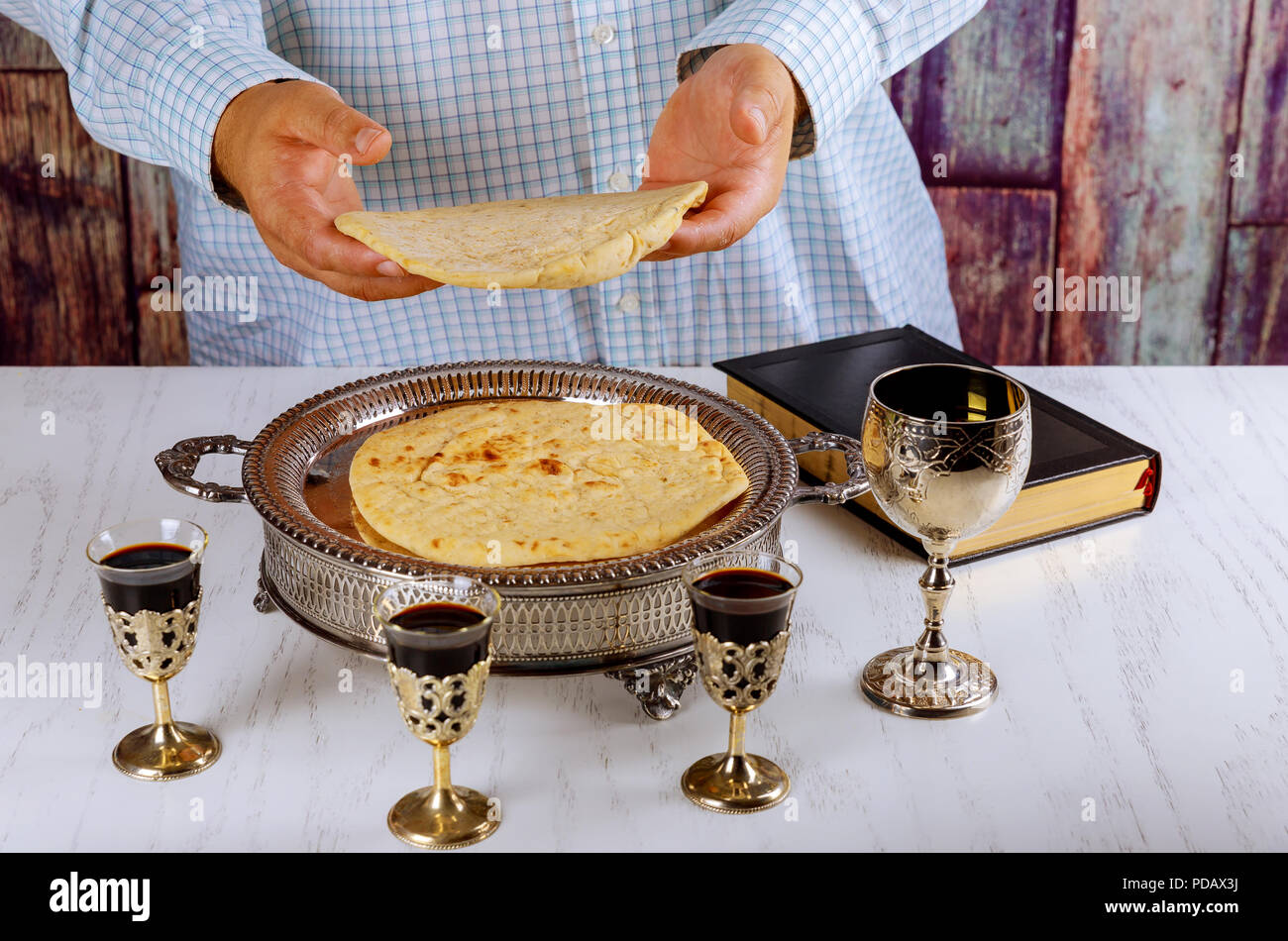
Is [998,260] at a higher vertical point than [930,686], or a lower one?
higher

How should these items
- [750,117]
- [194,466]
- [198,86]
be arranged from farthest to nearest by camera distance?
[198,86], [750,117], [194,466]

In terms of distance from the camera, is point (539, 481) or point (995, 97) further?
point (995, 97)

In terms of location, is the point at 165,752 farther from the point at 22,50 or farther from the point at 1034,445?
the point at 22,50

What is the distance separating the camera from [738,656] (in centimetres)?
100

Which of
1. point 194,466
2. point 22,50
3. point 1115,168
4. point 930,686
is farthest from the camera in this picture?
point 1115,168

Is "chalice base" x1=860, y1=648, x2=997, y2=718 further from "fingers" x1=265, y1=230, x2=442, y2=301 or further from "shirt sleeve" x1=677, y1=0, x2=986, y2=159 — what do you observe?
"shirt sleeve" x1=677, y1=0, x2=986, y2=159

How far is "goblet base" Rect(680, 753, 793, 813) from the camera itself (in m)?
1.02

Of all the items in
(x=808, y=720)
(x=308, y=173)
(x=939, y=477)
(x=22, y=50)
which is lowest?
(x=808, y=720)

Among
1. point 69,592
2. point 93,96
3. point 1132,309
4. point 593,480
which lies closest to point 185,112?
point 93,96

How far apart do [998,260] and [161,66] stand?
6.96ft

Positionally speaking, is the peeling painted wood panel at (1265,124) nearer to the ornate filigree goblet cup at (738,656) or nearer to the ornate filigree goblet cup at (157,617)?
the ornate filigree goblet cup at (738,656)

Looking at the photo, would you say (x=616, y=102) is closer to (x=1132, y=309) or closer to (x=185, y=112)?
(x=185, y=112)

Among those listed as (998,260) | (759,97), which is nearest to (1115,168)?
(998,260)

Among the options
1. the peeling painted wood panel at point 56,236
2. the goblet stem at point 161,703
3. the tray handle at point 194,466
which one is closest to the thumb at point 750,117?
the tray handle at point 194,466
